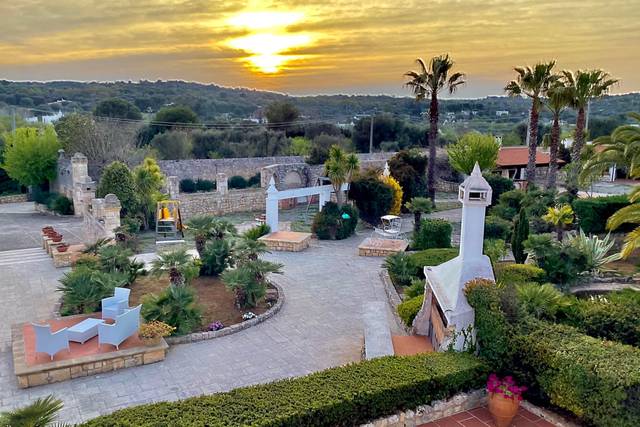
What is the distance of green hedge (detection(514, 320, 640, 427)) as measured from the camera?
222 inches

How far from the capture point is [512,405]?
6.33 m

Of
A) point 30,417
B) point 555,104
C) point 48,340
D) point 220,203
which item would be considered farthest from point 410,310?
point 220,203

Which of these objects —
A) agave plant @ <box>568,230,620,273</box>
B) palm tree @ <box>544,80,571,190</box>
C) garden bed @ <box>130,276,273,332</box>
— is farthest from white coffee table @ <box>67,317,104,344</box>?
palm tree @ <box>544,80,571,190</box>

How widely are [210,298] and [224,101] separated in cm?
8432

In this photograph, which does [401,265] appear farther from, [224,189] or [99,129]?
[99,129]

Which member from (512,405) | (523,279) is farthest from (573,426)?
(523,279)

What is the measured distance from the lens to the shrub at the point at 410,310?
9539mm

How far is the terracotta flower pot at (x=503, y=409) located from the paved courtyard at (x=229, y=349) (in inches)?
117

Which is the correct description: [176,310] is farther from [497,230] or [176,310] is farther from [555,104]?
[555,104]

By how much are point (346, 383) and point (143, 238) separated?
17321mm

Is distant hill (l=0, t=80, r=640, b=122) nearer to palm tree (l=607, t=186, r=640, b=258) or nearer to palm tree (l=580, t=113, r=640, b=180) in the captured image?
palm tree (l=580, t=113, r=640, b=180)

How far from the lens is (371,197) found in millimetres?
22453

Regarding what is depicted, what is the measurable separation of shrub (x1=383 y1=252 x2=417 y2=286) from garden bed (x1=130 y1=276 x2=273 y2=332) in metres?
3.63

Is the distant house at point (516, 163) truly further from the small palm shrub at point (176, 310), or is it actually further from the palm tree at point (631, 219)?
the small palm shrub at point (176, 310)
